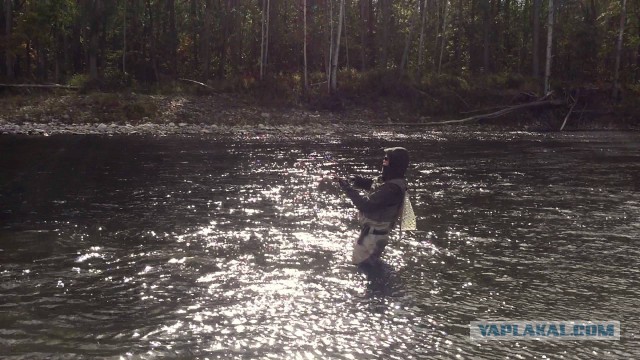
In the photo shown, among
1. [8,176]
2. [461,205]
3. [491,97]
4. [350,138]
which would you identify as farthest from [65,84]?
[461,205]

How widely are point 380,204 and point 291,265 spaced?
200cm

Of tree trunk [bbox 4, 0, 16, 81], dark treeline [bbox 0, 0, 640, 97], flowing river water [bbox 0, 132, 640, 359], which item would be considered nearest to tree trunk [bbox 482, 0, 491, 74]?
dark treeline [bbox 0, 0, 640, 97]

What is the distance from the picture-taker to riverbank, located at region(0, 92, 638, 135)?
1465 inches

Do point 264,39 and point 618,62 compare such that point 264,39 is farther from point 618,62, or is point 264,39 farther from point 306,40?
point 618,62

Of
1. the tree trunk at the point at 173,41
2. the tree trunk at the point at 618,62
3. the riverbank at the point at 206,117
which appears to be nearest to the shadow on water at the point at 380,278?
the riverbank at the point at 206,117

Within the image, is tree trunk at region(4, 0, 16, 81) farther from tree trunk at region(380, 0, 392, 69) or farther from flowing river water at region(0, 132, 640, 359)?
tree trunk at region(380, 0, 392, 69)

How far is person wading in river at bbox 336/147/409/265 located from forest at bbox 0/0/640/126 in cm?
3696

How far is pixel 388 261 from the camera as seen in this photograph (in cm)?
1059

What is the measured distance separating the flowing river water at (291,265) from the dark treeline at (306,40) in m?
31.2

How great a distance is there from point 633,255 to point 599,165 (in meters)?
14.5

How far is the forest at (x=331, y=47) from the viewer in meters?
47.7

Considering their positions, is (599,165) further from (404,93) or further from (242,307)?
(404,93)

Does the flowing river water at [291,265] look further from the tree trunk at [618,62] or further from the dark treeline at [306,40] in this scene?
the dark treeline at [306,40]

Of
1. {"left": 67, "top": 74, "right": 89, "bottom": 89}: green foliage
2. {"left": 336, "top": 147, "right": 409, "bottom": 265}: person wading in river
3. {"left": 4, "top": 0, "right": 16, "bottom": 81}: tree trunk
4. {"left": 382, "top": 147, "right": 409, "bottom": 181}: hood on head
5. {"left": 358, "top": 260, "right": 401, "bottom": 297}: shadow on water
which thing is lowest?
{"left": 358, "top": 260, "right": 401, "bottom": 297}: shadow on water
